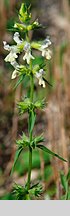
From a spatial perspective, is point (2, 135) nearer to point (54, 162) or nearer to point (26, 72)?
point (54, 162)

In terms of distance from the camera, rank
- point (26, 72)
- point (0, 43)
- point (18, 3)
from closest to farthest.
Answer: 1. point (26, 72)
2. point (0, 43)
3. point (18, 3)

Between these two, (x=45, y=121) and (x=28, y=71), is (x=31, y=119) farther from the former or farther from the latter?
(x=45, y=121)

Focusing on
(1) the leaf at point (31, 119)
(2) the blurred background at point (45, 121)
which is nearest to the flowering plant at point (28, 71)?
(1) the leaf at point (31, 119)

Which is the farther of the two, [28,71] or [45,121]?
[45,121]

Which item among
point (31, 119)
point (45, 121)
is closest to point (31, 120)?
point (31, 119)

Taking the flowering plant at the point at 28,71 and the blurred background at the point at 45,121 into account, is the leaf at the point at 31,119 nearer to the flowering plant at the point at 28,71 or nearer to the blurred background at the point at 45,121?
the flowering plant at the point at 28,71

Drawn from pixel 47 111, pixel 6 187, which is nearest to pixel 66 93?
pixel 47 111

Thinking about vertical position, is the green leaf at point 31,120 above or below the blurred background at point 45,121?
above

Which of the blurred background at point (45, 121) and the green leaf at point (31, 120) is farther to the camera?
the blurred background at point (45, 121)
